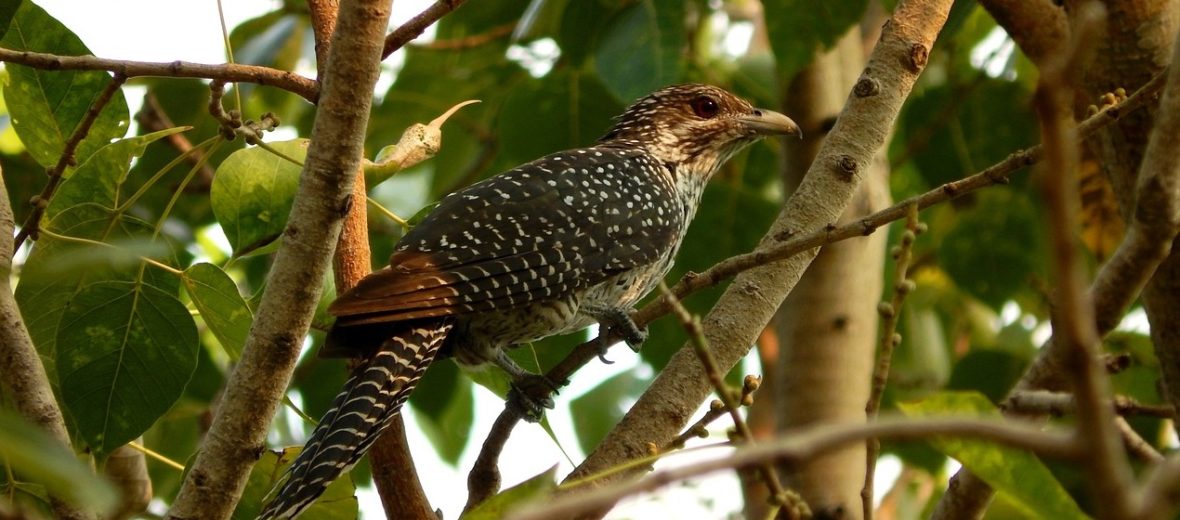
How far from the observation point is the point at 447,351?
4219mm

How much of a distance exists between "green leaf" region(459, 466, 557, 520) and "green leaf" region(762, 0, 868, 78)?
2857 mm

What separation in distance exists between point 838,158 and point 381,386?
4.29ft

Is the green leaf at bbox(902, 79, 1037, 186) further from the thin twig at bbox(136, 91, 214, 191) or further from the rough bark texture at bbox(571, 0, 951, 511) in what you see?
the thin twig at bbox(136, 91, 214, 191)

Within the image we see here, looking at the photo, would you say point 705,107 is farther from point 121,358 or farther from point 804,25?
point 121,358

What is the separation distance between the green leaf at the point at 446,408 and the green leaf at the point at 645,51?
1385mm

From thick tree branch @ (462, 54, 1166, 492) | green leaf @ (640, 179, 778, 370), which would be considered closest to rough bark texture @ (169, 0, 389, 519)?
thick tree branch @ (462, 54, 1166, 492)

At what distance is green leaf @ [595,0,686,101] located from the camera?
4.71 metres

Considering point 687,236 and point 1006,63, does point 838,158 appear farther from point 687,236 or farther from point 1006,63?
point 1006,63

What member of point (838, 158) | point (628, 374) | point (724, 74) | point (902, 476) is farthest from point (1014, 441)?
point (902, 476)

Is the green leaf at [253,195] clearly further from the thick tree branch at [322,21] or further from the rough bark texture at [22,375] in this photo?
the rough bark texture at [22,375]

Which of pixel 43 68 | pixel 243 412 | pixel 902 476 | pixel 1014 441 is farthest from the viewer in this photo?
pixel 902 476

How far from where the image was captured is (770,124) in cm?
510

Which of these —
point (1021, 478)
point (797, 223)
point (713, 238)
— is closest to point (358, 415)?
point (797, 223)

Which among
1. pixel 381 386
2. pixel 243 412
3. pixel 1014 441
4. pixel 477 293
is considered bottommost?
pixel 1014 441
